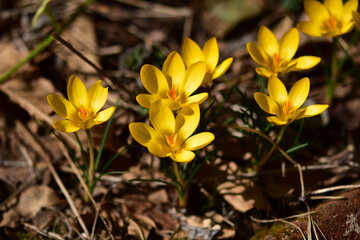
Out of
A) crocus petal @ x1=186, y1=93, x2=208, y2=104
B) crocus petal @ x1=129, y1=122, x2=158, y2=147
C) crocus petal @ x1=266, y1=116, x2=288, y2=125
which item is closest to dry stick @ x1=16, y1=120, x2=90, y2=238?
crocus petal @ x1=129, y1=122, x2=158, y2=147

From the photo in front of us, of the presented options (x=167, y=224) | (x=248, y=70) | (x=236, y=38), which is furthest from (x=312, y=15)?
(x=167, y=224)

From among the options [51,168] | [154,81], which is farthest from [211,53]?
[51,168]

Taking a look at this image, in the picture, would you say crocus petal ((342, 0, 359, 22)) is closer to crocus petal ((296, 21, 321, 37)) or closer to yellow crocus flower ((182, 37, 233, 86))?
crocus petal ((296, 21, 321, 37))

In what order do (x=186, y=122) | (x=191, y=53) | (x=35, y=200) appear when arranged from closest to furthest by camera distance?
(x=186, y=122) < (x=191, y=53) < (x=35, y=200)

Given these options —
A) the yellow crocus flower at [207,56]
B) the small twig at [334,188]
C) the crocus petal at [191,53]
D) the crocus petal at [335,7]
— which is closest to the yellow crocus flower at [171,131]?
the yellow crocus flower at [207,56]

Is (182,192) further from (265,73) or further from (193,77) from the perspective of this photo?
(265,73)

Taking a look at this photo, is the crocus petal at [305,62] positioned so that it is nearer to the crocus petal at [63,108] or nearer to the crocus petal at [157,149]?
the crocus petal at [157,149]
